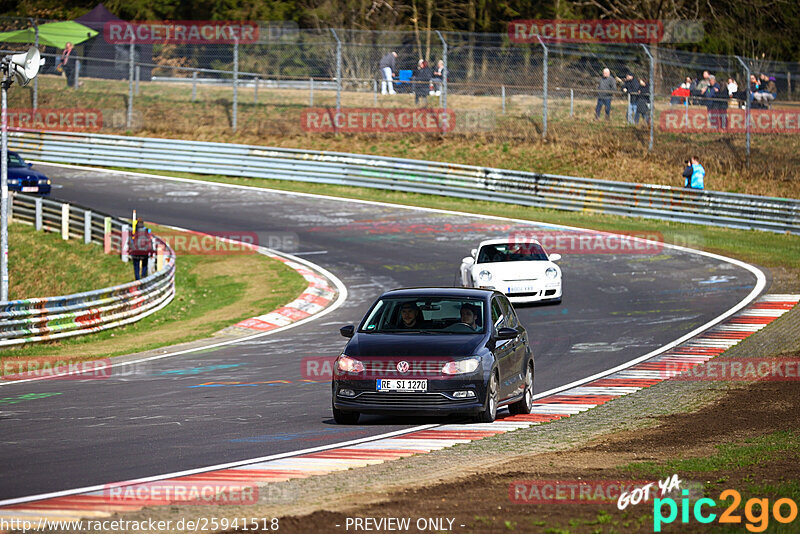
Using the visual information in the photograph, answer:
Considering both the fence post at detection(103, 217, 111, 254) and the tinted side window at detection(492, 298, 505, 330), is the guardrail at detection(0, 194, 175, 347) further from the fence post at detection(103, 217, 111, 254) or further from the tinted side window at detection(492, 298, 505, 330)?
the tinted side window at detection(492, 298, 505, 330)

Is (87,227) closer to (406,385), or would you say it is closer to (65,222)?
(65,222)

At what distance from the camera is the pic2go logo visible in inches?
260

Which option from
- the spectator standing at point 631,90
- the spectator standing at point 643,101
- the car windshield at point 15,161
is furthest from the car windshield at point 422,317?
the car windshield at point 15,161

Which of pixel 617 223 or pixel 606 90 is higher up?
pixel 606 90

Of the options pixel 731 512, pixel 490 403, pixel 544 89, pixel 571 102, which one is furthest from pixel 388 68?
pixel 731 512

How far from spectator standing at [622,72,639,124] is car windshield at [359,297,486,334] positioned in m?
24.8

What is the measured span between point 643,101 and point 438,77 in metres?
7.09

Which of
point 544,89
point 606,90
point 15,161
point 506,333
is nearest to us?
point 506,333

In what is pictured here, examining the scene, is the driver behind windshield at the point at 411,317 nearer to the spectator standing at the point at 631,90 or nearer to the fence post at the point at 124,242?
the fence post at the point at 124,242

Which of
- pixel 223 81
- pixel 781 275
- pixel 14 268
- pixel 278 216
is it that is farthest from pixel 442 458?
pixel 223 81

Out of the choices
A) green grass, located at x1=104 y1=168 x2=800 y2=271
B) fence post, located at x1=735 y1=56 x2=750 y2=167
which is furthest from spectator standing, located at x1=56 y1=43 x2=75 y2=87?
fence post, located at x1=735 y1=56 x2=750 y2=167

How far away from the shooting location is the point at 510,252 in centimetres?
2112

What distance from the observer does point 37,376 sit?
15562 mm

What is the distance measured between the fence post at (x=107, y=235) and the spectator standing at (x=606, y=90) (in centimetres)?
1673
